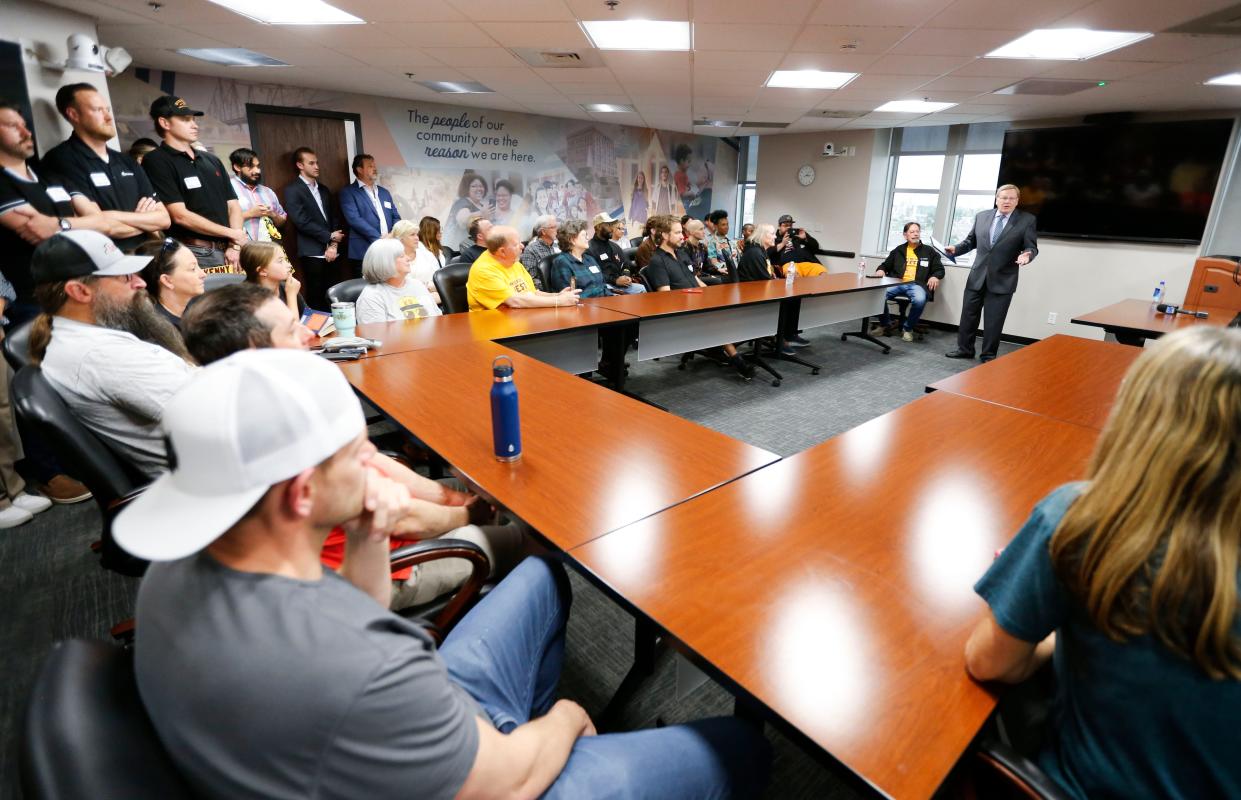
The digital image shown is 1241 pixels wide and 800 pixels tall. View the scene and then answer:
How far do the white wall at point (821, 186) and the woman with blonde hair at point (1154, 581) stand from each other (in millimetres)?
8085

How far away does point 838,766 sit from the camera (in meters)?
0.74

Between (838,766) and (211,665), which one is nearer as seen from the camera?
(211,665)

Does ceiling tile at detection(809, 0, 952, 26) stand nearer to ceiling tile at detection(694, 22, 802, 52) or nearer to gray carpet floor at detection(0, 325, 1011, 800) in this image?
ceiling tile at detection(694, 22, 802, 52)

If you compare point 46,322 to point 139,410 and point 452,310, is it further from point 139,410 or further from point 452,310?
point 452,310

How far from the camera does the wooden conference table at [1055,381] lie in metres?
2.07

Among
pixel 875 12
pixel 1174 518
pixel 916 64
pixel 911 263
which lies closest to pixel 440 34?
pixel 875 12

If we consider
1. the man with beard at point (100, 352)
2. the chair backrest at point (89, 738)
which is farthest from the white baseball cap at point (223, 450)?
the man with beard at point (100, 352)

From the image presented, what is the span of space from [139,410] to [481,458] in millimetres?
1012

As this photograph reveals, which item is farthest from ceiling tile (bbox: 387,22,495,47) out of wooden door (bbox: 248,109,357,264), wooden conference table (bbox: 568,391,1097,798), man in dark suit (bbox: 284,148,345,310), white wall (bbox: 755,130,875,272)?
white wall (bbox: 755,130,875,272)

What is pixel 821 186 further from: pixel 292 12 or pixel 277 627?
pixel 277 627

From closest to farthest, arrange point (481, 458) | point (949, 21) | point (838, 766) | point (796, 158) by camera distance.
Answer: point (838, 766), point (481, 458), point (949, 21), point (796, 158)

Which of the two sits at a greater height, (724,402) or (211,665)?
(211,665)

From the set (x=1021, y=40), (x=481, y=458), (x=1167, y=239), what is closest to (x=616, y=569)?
(x=481, y=458)

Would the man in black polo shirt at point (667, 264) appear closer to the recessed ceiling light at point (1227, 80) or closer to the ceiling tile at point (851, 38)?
the ceiling tile at point (851, 38)
